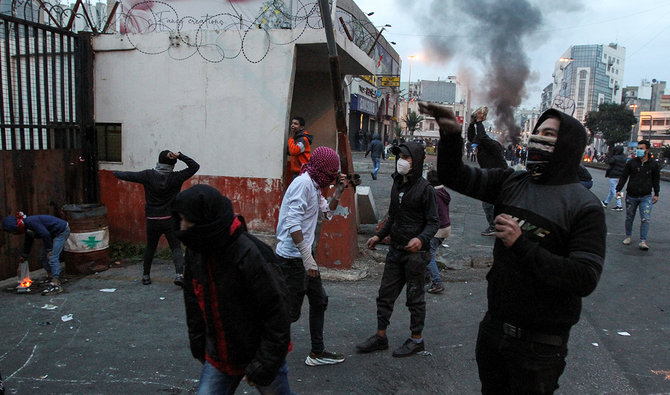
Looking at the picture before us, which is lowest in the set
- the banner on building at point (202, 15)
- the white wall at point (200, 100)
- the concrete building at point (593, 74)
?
the white wall at point (200, 100)

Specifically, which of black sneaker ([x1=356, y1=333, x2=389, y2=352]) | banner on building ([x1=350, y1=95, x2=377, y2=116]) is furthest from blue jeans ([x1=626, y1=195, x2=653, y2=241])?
banner on building ([x1=350, y1=95, x2=377, y2=116])

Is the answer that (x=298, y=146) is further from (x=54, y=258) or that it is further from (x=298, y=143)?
(x=54, y=258)

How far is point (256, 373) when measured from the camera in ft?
6.75

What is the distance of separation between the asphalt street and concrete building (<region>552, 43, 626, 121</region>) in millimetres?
100273

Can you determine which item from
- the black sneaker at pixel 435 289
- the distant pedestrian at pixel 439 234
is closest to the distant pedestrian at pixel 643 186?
the distant pedestrian at pixel 439 234

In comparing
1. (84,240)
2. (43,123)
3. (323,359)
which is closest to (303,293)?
(323,359)

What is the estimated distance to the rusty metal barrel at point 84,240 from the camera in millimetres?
6168

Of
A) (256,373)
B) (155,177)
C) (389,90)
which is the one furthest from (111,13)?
(389,90)

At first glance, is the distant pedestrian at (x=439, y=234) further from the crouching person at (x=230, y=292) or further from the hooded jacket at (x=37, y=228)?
the hooded jacket at (x=37, y=228)

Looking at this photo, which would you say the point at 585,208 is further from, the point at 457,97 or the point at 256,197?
the point at 457,97

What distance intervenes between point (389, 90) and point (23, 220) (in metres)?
36.9

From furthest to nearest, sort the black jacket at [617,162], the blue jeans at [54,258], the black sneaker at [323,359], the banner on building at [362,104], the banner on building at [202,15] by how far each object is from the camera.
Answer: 1. the banner on building at [362,104]
2. the black jacket at [617,162]
3. the banner on building at [202,15]
4. the blue jeans at [54,258]
5. the black sneaker at [323,359]

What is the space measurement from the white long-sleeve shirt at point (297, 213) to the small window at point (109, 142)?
497 cm

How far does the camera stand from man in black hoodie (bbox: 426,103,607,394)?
1873mm
